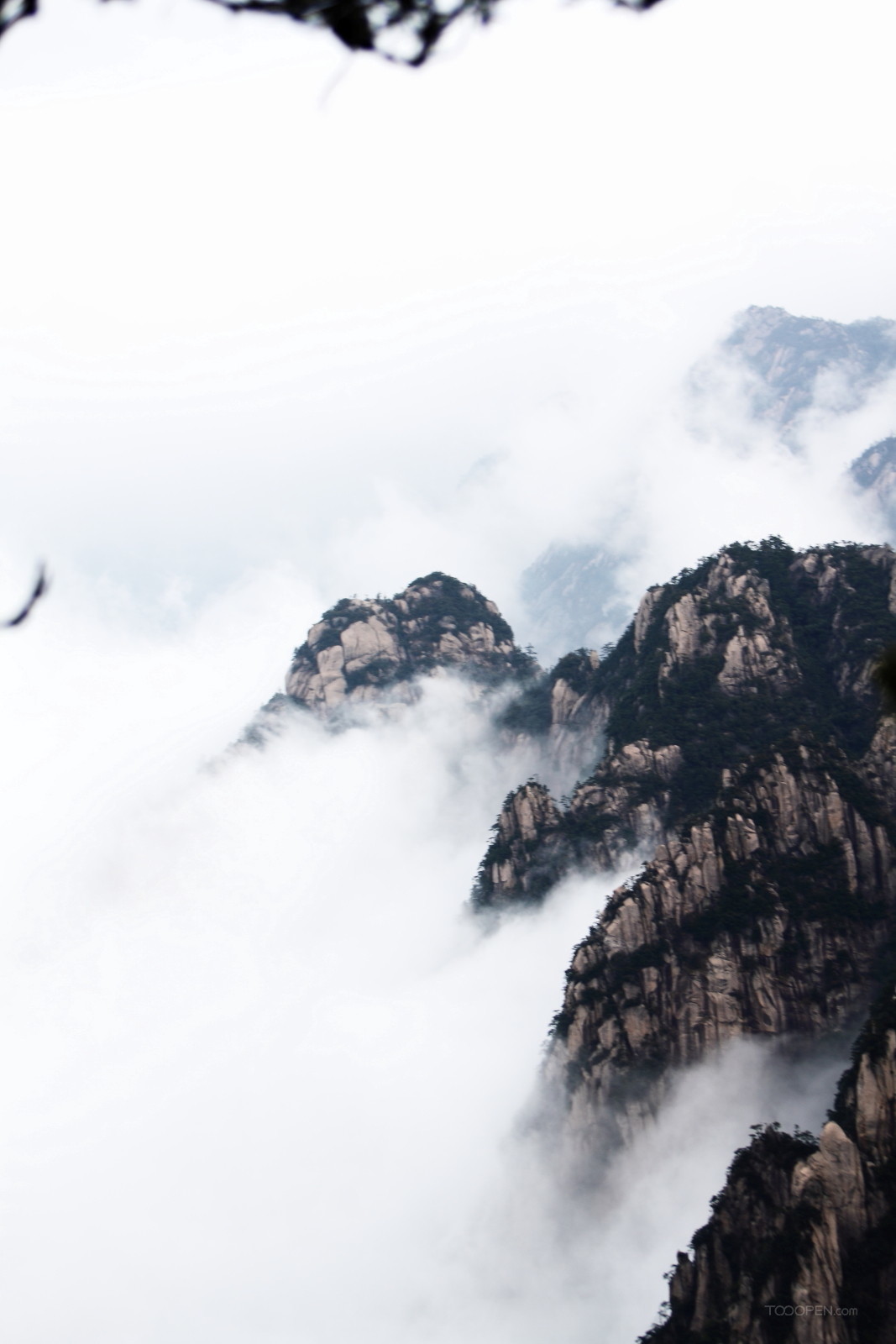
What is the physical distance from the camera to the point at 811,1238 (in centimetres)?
7050

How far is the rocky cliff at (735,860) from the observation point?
358 feet

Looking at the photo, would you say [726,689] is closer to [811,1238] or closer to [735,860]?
[735,860]

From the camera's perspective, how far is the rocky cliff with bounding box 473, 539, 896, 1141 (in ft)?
358

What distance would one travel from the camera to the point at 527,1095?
133875 mm

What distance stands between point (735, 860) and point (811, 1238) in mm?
47743

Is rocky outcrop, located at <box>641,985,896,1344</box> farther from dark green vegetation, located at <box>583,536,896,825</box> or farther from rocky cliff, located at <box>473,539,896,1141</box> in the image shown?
dark green vegetation, located at <box>583,536,896,825</box>

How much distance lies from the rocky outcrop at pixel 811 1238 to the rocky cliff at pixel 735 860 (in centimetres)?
2584

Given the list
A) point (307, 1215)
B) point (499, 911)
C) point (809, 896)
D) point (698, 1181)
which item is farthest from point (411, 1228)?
point (809, 896)

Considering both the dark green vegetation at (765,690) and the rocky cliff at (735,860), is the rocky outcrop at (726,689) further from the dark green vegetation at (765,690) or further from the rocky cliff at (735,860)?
the rocky cliff at (735,860)

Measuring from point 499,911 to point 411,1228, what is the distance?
4556cm

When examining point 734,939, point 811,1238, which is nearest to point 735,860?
point 734,939

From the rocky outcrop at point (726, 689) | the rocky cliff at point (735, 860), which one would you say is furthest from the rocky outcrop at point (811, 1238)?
the rocky outcrop at point (726, 689)

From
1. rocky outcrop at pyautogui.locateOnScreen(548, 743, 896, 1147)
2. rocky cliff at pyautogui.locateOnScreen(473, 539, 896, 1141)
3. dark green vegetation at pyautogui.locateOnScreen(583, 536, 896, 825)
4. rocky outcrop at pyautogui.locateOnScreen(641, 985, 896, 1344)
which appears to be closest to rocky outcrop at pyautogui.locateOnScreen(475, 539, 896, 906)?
dark green vegetation at pyautogui.locateOnScreen(583, 536, 896, 825)

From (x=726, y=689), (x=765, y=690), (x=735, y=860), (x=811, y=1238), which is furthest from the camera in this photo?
(x=726, y=689)
